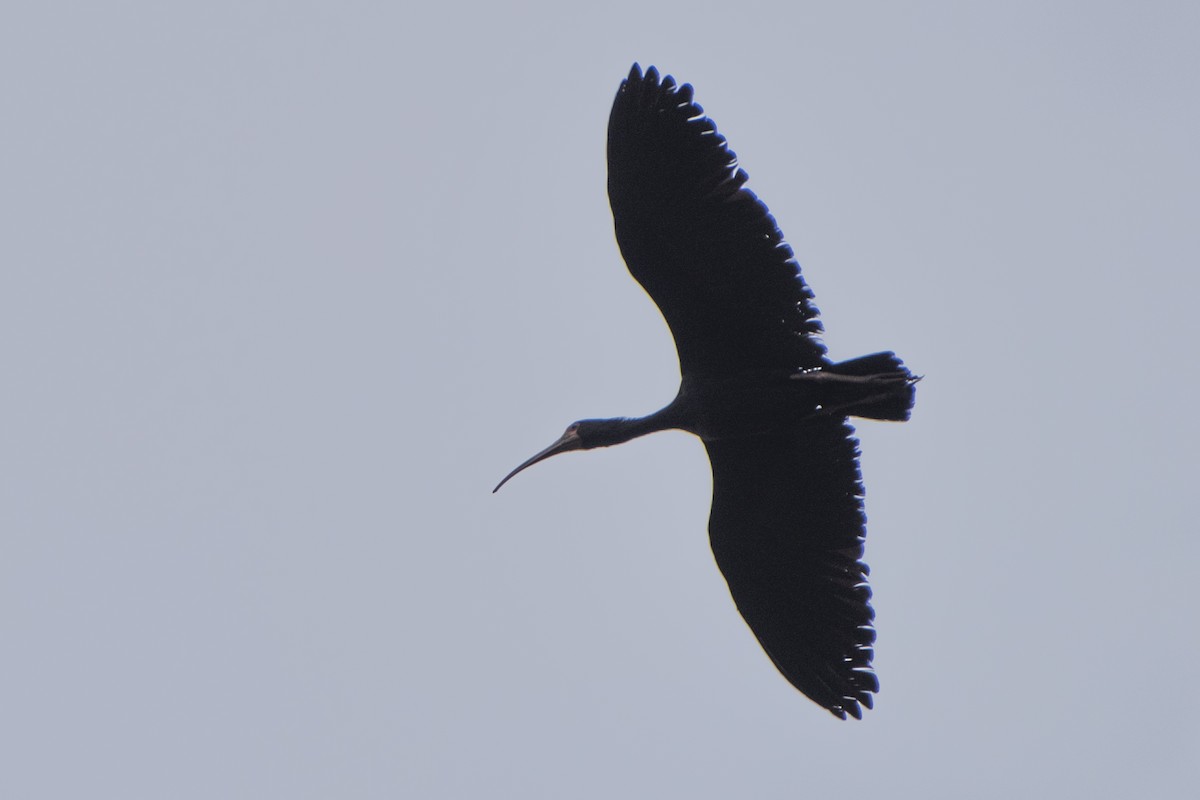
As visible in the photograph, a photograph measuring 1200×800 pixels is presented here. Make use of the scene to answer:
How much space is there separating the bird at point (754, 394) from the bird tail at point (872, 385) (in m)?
0.01

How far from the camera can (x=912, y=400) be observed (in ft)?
40.3

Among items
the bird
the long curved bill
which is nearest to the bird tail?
the bird

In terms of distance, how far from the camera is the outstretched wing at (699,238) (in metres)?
11.8

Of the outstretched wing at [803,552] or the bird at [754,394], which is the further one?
the outstretched wing at [803,552]

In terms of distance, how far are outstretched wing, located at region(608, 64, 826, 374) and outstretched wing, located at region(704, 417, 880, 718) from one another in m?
0.78

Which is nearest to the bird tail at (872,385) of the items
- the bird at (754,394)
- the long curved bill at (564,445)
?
the bird at (754,394)

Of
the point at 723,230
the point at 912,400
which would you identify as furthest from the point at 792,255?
the point at 912,400

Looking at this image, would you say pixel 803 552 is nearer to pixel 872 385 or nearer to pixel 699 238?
pixel 872 385

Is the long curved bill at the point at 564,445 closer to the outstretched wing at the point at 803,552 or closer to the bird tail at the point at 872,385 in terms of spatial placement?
the outstretched wing at the point at 803,552

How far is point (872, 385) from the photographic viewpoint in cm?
1223

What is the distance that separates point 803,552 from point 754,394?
51.2 inches

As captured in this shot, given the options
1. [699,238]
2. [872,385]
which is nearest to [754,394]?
[872,385]

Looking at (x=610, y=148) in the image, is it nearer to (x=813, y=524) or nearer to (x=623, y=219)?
(x=623, y=219)

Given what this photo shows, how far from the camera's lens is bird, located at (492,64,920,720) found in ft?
38.8
